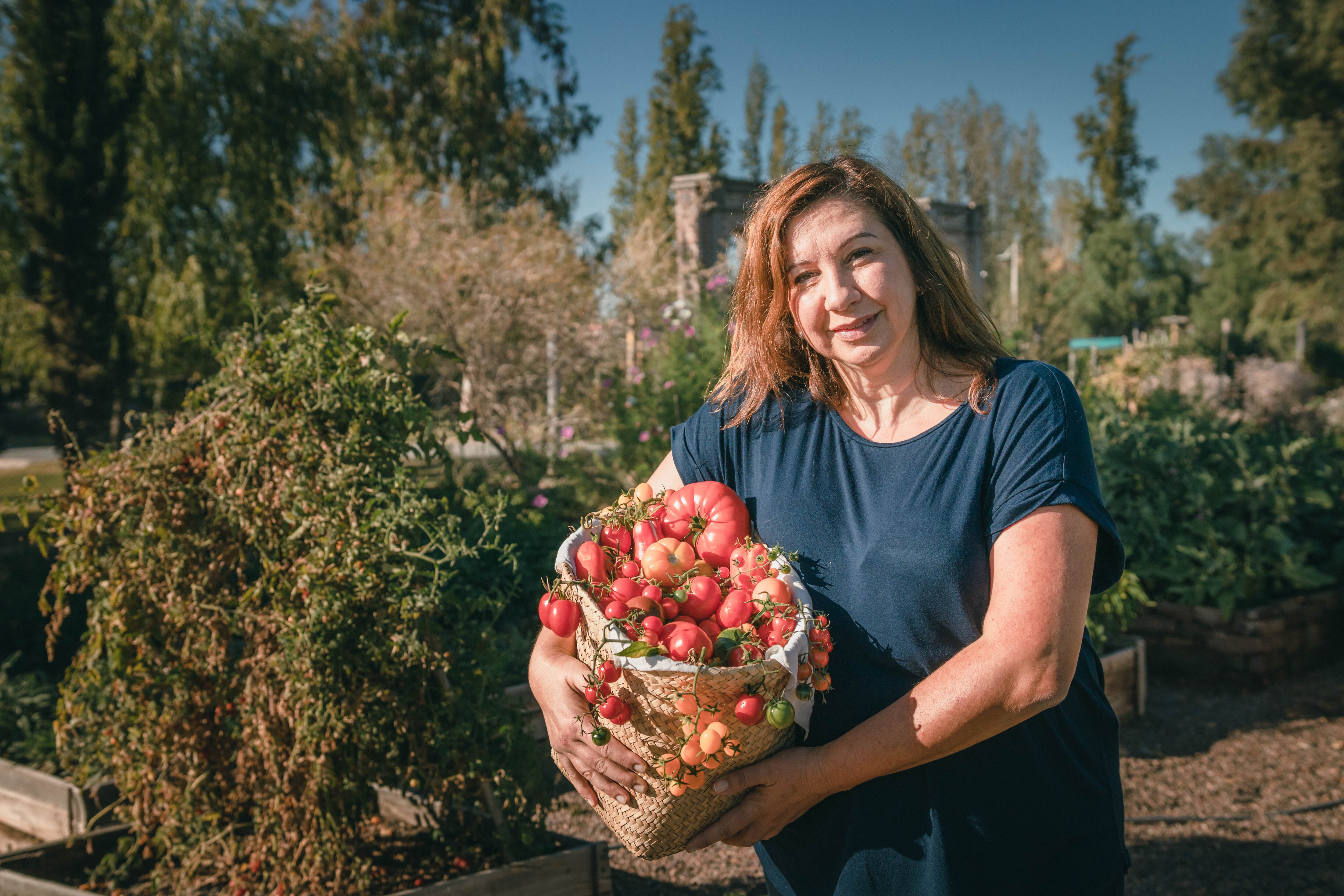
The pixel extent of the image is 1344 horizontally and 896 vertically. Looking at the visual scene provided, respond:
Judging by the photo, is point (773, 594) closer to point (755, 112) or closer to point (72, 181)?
point (72, 181)

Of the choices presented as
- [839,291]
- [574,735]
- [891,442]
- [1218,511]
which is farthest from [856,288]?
[1218,511]

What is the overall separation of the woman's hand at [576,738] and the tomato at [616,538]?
175mm

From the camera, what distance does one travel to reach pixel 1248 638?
4.62 m

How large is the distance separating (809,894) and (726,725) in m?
0.47

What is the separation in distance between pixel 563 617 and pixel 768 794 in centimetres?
42

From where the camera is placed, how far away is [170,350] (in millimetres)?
10258

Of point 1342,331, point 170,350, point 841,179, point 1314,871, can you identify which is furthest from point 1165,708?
point 1342,331

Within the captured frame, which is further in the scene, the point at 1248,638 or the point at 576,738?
the point at 1248,638

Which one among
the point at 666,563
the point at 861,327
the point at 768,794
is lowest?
the point at 768,794

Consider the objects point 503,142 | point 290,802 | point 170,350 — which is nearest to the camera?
point 290,802

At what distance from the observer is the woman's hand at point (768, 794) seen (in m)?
1.31

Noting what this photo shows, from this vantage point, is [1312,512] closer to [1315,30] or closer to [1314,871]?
[1314,871]

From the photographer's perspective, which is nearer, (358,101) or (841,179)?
(841,179)

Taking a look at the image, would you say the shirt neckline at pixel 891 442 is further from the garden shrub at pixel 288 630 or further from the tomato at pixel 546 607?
the garden shrub at pixel 288 630
